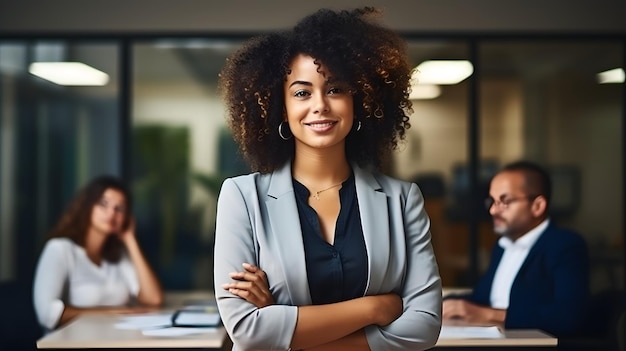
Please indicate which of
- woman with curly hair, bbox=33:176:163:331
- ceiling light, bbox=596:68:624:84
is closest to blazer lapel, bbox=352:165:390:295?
woman with curly hair, bbox=33:176:163:331

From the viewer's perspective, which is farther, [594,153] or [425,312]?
[594,153]

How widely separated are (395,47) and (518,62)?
4.12 meters

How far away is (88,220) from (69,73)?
1.56 metres

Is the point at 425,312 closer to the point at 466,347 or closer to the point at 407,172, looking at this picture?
the point at 466,347

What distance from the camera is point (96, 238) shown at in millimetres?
5141

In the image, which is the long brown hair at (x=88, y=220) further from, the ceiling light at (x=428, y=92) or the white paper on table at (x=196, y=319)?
the ceiling light at (x=428, y=92)

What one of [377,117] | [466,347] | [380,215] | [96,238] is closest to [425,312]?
[380,215]

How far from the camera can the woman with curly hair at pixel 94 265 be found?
15.9 feet

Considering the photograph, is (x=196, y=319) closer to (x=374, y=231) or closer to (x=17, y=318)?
(x=374, y=231)

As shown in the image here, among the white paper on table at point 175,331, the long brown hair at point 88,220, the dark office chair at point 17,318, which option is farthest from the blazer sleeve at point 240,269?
the dark office chair at point 17,318

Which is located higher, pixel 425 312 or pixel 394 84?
pixel 394 84

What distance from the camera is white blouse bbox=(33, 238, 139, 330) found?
4.84 m

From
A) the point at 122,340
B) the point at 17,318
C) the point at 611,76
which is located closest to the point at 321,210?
the point at 122,340

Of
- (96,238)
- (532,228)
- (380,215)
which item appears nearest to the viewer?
(380,215)
